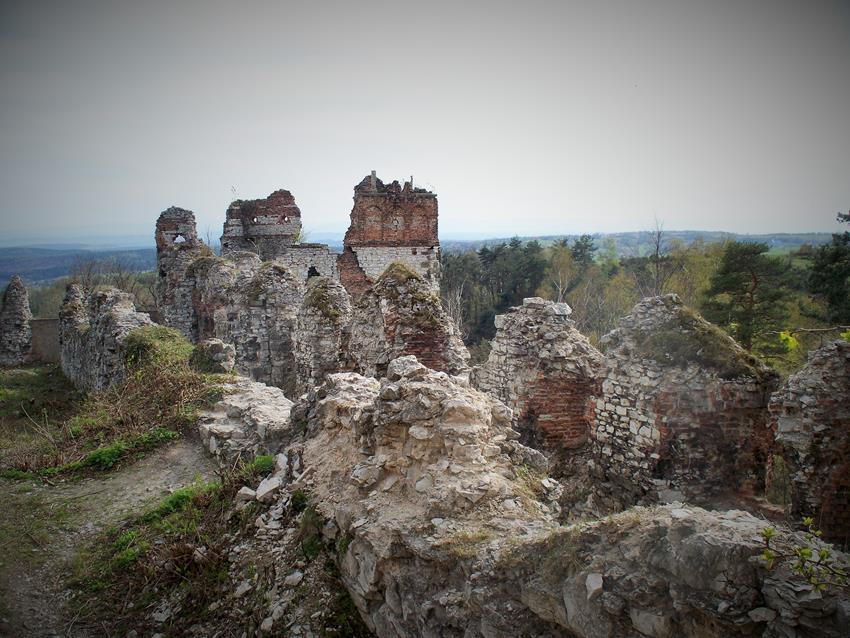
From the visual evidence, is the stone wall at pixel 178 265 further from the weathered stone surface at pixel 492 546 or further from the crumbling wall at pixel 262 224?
the weathered stone surface at pixel 492 546

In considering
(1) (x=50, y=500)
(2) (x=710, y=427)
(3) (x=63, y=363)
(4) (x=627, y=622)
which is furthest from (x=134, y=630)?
(3) (x=63, y=363)

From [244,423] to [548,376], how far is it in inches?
197

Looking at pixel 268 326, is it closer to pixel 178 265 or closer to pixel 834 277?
pixel 178 265

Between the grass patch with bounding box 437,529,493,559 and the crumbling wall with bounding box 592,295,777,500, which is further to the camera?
the crumbling wall with bounding box 592,295,777,500

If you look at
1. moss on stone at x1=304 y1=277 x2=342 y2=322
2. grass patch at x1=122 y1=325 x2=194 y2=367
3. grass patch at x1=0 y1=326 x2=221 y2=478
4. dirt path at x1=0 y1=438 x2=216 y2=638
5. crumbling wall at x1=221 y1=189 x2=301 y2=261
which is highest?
crumbling wall at x1=221 y1=189 x2=301 y2=261

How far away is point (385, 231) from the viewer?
2423cm

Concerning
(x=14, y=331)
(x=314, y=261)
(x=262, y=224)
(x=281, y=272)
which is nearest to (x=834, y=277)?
(x=281, y=272)

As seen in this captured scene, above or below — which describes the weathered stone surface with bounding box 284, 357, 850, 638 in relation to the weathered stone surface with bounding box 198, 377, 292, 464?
above

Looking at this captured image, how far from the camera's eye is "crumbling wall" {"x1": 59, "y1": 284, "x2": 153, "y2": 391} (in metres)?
12.5

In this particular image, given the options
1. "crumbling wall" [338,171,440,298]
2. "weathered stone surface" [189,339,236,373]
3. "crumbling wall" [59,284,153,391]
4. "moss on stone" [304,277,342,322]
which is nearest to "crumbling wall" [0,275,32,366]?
"crumbling wall" [59,284,153,391]

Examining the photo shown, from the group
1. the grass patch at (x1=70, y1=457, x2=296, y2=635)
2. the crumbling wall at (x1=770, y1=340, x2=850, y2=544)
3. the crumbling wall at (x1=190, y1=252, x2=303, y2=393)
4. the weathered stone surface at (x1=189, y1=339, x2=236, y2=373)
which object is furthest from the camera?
the crumbling wall at (x1=190, y1=252, x2=303, y2=393)

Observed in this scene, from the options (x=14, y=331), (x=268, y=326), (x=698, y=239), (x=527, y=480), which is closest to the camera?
(x=527, y=480)

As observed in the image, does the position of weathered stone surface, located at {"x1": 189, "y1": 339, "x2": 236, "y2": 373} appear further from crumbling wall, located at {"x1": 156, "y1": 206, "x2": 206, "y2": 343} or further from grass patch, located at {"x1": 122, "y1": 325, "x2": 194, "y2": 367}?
crumbling wall, located at {"x1": 156, "y1": 206, "x2": 206, "y2": 343}

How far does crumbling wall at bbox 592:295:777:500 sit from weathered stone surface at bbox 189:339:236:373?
8.21m
